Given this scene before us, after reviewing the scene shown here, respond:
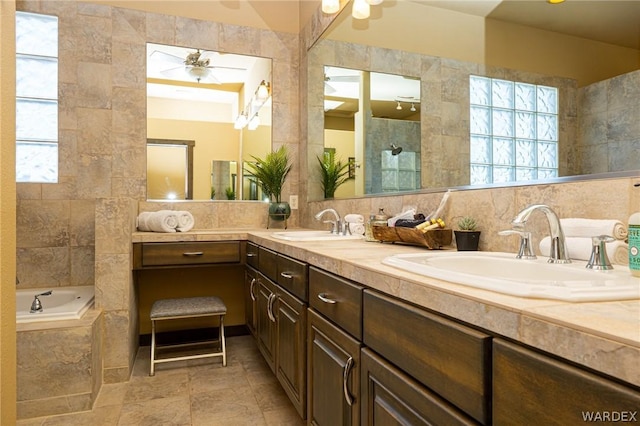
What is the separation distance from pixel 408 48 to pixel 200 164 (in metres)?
1.83

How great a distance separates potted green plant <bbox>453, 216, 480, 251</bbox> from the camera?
4.46 feet

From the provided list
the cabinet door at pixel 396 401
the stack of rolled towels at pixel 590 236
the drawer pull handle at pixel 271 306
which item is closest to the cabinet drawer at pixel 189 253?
the drawer pull handle at pixel 271 306

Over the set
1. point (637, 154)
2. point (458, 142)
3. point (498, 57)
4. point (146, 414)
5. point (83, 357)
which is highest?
point (498, 57)

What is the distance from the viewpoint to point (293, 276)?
1.57 meters

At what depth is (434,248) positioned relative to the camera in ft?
4.74

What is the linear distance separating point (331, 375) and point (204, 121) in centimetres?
240


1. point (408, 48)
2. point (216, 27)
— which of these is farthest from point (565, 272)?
point (216, 27)

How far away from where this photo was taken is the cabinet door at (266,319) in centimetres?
192

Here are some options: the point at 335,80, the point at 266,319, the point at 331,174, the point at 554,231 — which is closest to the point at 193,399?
the point at 266,319

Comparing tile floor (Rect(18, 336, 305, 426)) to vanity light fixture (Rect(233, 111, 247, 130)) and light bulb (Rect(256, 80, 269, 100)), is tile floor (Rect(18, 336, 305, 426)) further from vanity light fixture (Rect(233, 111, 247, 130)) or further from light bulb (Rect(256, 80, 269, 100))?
light bulb (Rect(256, 80, 269, 100))

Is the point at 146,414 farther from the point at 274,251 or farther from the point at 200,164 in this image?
the point at 200,164

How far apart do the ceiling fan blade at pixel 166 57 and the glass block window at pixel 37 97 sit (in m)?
0.64

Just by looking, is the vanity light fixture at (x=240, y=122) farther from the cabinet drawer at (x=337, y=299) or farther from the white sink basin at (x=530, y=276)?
the white sink basin at (x=530, y=276)

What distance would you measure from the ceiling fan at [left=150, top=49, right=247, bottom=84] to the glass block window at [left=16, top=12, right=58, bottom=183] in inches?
26.8
